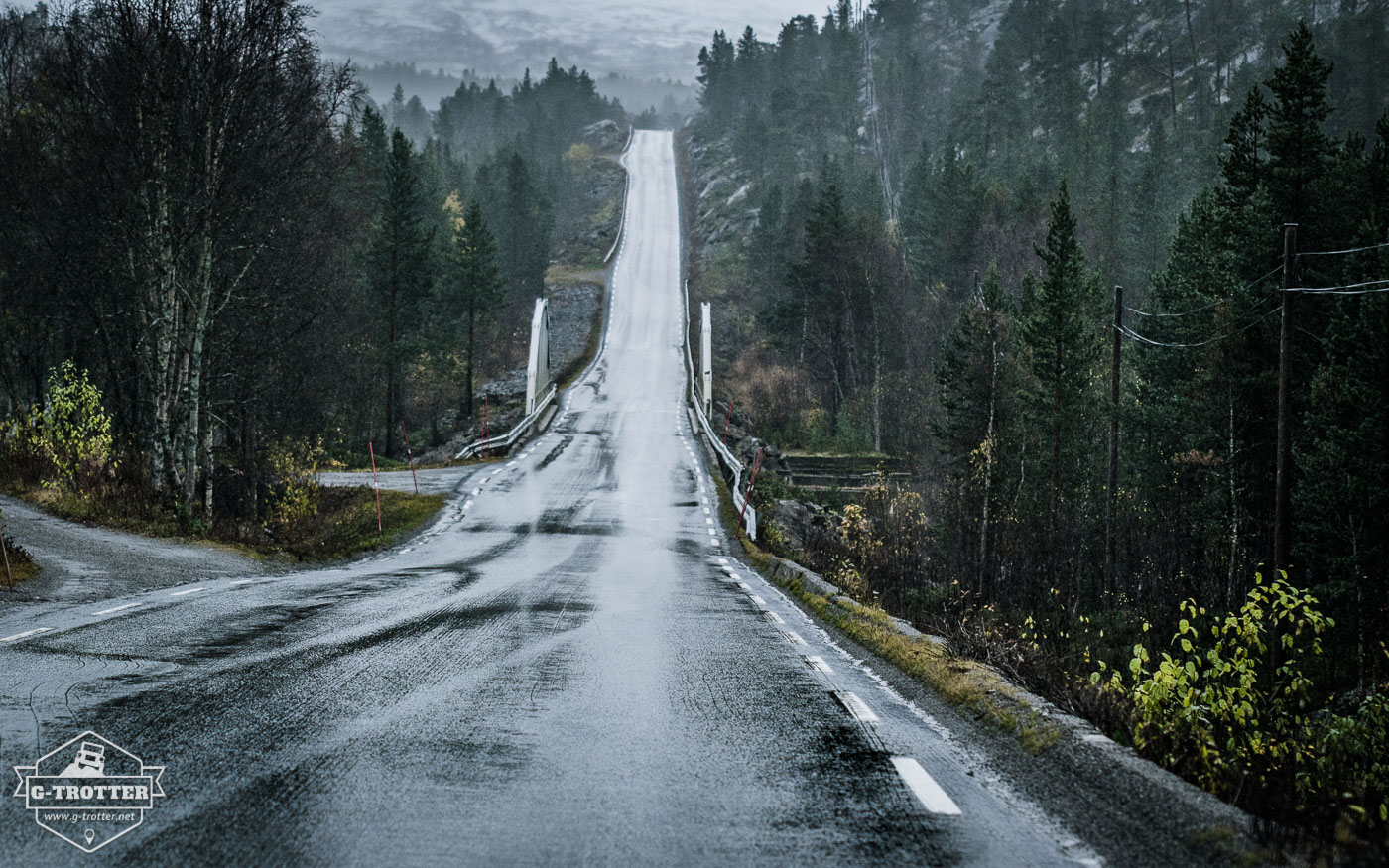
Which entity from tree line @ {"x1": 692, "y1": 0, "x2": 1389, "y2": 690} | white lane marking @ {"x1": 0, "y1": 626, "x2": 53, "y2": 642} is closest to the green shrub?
tree line @ {"x1": 692, "y1": 0, "x2": 1389, "y2": 690}

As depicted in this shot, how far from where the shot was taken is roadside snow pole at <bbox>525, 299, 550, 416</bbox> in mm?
41531

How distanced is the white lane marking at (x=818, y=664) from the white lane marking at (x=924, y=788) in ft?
8.76

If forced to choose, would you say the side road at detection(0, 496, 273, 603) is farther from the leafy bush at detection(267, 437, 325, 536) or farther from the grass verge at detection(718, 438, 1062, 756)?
the grass verge at detection(718, 438, 1062, 756)

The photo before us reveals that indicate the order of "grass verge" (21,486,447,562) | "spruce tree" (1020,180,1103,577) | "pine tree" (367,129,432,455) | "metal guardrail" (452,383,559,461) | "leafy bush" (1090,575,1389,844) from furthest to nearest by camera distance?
"pine tree" (367,129,432,455), "spruce tree" (1020,180,1103,577), "metal guardrail" (452,383,559,461), "grass verge" (21,486,447,562), "leafy bush" (1090,575,1389,844)

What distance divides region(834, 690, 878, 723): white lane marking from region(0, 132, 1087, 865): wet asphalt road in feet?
0.13

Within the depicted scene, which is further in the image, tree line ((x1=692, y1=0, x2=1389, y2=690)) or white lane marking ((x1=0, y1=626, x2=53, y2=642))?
tree line ((x1=692, y1=0, x2=1389, y2=690))

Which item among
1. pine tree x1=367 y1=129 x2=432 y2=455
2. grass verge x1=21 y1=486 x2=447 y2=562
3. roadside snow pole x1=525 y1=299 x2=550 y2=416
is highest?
pine tree x1=367 y1=129 x2=432 y2=455

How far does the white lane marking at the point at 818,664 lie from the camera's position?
7.64 metres

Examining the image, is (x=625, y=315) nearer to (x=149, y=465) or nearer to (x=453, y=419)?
(x=453, y=419)

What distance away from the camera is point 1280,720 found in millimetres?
6898

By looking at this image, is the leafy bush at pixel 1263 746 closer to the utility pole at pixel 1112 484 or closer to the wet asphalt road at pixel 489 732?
the wet asphalt road at pixel 489 732

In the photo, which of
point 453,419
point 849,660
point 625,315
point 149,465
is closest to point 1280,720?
point 849,660

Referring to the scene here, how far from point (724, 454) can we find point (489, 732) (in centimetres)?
2603

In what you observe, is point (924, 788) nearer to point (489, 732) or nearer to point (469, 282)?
point (489, 732)
